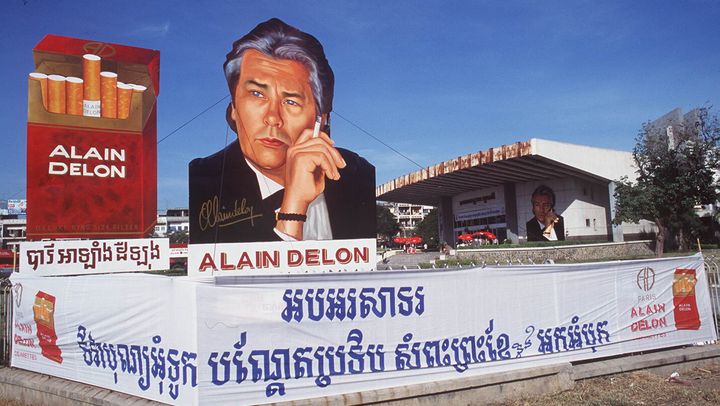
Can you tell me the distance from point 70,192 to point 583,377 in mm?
8267

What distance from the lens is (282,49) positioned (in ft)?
39.6

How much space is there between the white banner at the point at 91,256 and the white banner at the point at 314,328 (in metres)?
→ 0.77

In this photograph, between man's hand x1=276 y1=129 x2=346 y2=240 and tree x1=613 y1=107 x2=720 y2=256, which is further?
tree x1=613 y1=107 x2=720 y2=256

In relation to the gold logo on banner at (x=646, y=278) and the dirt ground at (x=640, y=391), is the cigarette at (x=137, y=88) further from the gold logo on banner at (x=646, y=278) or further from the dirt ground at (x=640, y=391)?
the gold logo on banner at (x=646, y=278)

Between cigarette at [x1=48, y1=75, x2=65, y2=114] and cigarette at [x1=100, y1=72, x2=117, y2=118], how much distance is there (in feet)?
1.97

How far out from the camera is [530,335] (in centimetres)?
Result: 655

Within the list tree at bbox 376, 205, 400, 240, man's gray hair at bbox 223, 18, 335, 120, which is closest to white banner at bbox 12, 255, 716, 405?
man's gray hair at bbox 223, 18, 335, 120

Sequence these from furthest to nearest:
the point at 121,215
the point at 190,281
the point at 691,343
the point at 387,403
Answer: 1. the point at 121,215
2. the point at 691,343
3. the point at 387,403
4. the point at 190,281

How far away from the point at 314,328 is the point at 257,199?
7.83 m

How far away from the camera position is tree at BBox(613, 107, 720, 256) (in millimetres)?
36594

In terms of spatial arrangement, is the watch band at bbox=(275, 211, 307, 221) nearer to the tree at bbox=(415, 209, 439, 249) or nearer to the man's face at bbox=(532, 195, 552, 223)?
the man's face at bbox=(532, 195, 552, 223)

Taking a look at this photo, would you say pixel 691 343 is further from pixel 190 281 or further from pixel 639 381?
pixel 190 281

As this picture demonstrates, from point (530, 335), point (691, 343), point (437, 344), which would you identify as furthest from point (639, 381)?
A: point (437, 344)

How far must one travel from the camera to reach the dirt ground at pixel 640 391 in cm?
593
